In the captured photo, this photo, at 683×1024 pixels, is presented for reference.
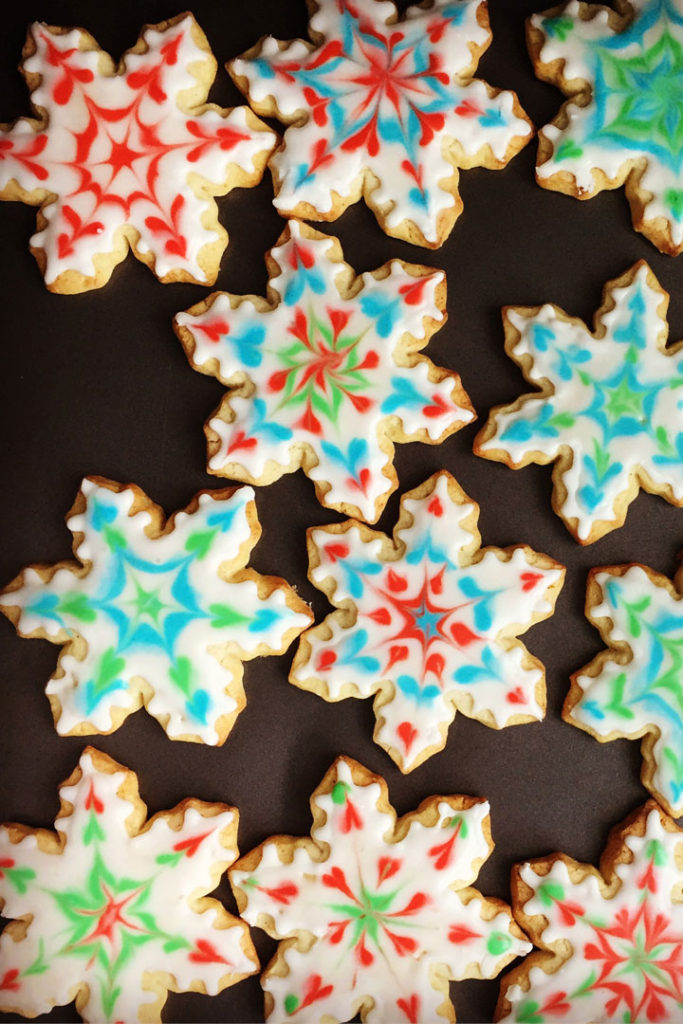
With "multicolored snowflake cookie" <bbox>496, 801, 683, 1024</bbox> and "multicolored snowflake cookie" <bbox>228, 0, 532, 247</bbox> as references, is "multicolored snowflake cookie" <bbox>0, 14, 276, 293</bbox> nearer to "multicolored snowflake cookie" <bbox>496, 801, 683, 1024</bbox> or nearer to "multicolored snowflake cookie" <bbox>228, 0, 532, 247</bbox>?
"multicolored snowflake cookie" <bbox>228, 0, 532, 247</bbox>

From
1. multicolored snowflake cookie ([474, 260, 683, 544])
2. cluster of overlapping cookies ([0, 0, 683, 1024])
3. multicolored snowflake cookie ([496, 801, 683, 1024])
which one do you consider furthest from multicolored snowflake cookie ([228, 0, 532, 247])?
multicolored snowflake cookie ([496, 801, 683, 1024])

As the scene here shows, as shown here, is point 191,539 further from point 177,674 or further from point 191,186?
point 191,186

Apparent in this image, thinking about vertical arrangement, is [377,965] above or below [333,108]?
below

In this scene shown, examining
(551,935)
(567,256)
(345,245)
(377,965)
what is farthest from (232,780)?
(567,256)

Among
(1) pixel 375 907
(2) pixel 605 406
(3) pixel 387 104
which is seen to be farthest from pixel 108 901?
(3) pixel 387 104

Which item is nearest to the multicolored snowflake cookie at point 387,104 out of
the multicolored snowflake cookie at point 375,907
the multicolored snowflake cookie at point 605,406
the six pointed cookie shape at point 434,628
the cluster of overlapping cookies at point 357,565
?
the cluster of overlapping cookies at point 357,565

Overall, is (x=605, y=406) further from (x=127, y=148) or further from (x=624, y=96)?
(x=127, y=148)
